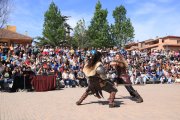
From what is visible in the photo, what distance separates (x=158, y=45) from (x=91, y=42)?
29.2m

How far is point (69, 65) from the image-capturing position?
24641mm

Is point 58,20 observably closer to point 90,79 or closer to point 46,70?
point 46,70

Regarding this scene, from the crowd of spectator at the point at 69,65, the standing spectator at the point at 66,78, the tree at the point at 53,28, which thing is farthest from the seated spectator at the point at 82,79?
the tree at the point at 53,28

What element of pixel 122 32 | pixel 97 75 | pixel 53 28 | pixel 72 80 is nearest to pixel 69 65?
pixel 72 80

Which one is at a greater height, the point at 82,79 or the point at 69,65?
the point at 69,65

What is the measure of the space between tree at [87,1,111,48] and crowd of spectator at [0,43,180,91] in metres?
21.5

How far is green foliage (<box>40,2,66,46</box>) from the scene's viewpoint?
5672cm

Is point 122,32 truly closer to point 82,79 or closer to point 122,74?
point 82,79

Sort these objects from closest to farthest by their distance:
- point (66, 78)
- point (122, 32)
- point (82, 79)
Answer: point (66, 78) → point (82, 79) → point (122, 32)

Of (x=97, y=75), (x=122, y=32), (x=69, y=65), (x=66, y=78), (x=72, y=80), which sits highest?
(x=122, y=32)

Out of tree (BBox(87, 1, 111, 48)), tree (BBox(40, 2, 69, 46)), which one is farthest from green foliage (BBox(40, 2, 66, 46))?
tree (BBox(87, 1, 111, 48))

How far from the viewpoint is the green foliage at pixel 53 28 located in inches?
2233

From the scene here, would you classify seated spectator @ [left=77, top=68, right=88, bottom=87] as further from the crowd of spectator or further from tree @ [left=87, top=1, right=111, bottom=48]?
tree @ [left=87, top=1, right=111, bottom=48]

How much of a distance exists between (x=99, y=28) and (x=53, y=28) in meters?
8.08
